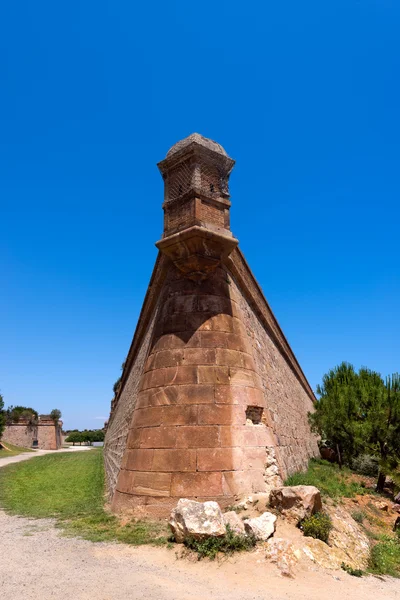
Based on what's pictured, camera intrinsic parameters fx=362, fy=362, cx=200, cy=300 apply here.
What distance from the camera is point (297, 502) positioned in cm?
595

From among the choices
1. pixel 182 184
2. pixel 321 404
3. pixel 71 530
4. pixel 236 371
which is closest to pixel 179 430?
pixel 236 371

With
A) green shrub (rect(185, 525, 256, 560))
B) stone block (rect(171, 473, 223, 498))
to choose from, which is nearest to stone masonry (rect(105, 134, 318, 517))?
stone block (rect(171, 473, 223, 498))

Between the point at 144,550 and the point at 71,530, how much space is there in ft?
6.24

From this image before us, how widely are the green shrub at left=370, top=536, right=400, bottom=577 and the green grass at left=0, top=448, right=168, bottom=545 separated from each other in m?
3.45

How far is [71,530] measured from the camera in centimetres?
646

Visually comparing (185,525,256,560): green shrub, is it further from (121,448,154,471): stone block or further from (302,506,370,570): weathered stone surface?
(121,448,154,471): stone block

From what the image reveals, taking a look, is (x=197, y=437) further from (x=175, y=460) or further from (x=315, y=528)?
(x=315, y=528)

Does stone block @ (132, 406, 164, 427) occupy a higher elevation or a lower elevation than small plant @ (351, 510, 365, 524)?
higher

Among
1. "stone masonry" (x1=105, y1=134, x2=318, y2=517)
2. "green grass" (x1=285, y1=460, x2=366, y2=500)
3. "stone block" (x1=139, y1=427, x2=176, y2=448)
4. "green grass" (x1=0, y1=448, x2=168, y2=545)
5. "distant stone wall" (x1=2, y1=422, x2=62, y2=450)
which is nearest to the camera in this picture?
"green grass" (x1=0, y1=448, x2=168, y2=545)

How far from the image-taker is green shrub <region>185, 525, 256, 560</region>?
5.06m

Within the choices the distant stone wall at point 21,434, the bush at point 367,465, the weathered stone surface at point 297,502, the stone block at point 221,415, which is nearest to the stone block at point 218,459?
the stone block at point 221,415

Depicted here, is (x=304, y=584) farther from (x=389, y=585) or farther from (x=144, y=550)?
(x=144, y=550)

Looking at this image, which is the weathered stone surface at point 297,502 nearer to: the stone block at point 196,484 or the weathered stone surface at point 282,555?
the weathered stone surface at point 282,555

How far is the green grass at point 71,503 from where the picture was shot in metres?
6.10
